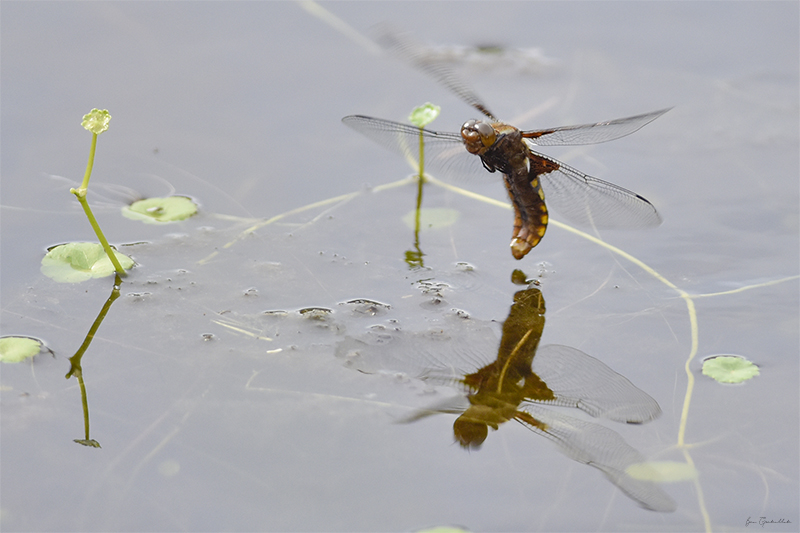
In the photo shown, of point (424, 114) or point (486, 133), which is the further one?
point (424, 114)

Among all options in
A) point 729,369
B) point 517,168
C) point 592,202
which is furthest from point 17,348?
point 729,369

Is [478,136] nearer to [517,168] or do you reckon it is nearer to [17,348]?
[517,168]

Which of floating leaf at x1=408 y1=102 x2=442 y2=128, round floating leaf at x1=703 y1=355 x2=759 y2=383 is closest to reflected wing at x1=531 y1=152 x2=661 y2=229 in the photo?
floating leaf at x1=408 y1=102 x2=442 y2=128

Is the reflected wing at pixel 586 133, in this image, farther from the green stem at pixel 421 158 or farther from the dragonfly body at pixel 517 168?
the green stem at pixel 421 158

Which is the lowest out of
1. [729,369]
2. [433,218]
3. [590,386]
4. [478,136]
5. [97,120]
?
[590,386]
